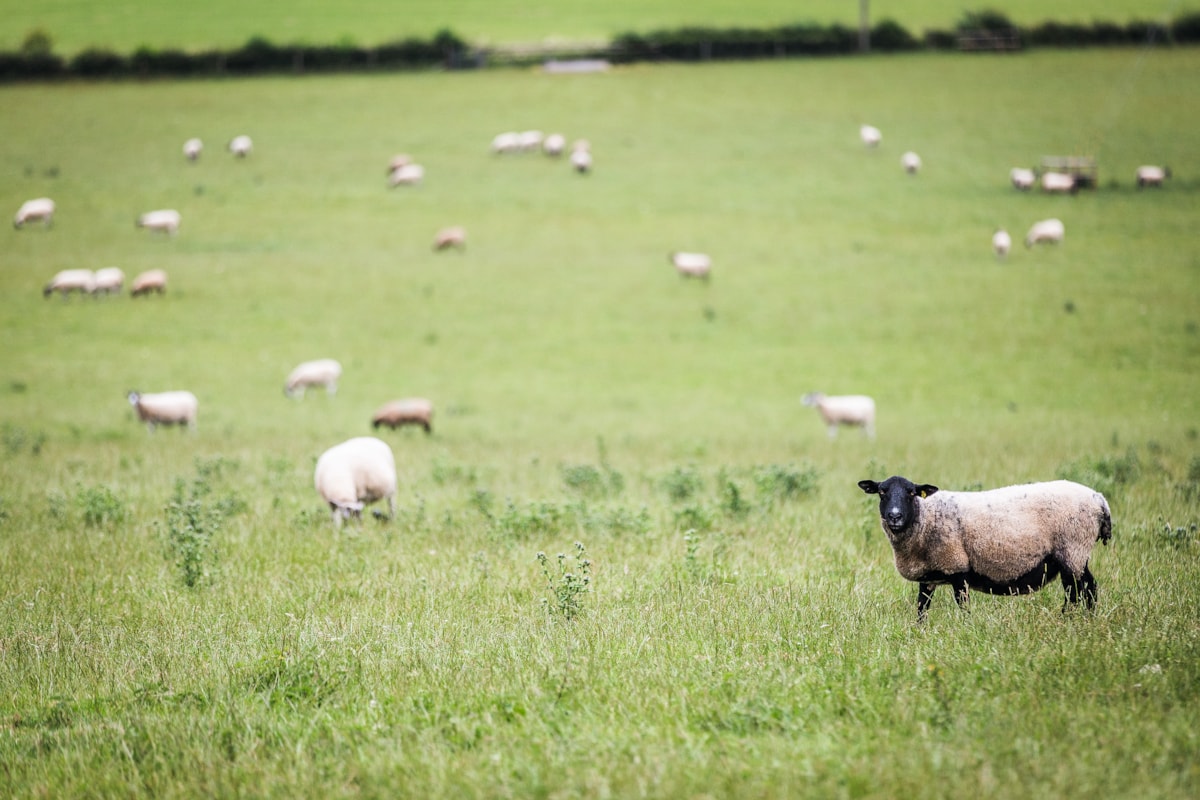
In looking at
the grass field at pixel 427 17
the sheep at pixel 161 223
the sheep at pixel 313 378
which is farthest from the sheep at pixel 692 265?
the grass field at pixel 427 17

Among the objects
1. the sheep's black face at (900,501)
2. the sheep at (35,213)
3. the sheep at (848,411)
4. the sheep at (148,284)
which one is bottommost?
the sheep at (848,411)

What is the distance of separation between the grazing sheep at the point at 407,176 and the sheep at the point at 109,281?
12359 mm

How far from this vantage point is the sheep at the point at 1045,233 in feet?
111

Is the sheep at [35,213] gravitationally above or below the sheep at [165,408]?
above

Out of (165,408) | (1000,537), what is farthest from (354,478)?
(165,408)

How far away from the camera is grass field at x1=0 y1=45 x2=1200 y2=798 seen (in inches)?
206

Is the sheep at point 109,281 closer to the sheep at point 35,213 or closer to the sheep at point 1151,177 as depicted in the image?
the sheep at point 35,213

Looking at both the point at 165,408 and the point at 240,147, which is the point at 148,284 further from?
the point at 240,147

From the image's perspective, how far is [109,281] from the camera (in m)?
31.1

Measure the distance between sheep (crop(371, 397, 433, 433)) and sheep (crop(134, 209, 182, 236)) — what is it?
1886 cm

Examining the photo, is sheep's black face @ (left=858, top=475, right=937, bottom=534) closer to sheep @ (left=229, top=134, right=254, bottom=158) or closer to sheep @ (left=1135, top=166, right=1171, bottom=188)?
sheep @ (left=1135, top=166, right=1171, bottom=188)

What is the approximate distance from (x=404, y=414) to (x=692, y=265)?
13.8 m

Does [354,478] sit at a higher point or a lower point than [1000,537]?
lower

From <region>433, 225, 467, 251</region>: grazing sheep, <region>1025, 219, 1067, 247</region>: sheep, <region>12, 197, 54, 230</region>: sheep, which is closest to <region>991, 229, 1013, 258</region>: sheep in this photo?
<region>1025, 219, 1067, 247</region>: sheep
